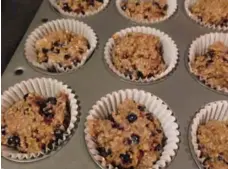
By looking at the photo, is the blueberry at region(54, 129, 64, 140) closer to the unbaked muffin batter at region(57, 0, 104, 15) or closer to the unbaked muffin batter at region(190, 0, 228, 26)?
the unbaked muffin batter at region(57, 0, 104, 15)

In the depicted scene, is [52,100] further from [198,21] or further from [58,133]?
[198,21]

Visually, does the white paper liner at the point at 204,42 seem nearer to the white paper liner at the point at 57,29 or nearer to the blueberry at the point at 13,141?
the white paper liner at the point at 57,29

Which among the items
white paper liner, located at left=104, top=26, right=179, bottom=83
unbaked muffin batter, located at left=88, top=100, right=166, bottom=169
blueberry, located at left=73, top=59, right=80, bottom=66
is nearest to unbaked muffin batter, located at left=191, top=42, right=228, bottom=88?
white paper liner, located at left=104, top=26, right=179, bottom=83

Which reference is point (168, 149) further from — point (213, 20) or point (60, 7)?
point (60, 7)

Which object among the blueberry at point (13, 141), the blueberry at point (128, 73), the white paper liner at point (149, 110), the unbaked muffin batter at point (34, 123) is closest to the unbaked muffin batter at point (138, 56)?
the blueberry at point (128, 73)

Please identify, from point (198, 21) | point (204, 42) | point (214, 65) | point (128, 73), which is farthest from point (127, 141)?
point (198, 21)

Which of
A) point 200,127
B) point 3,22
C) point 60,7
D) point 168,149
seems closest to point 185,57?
point 200,127
